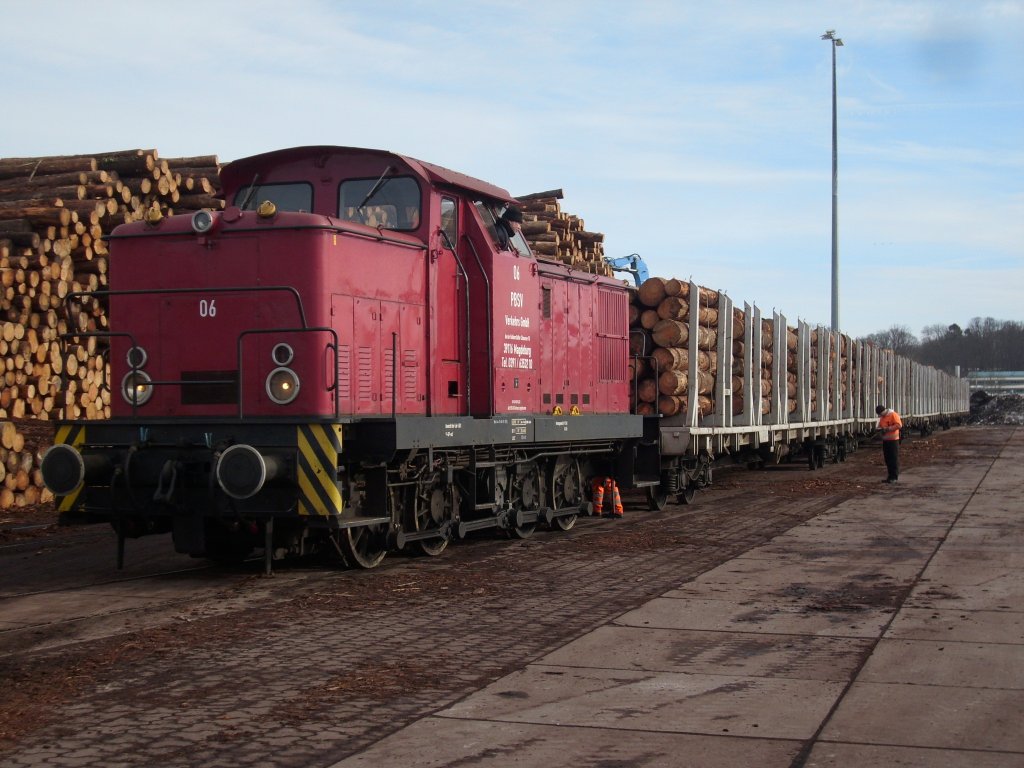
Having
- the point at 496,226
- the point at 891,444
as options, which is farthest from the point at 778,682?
the point at 891,444

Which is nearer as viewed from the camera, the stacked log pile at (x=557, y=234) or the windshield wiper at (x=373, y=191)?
the windshield wiper at (x=373, y=191)

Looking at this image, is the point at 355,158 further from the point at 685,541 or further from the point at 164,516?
the point at 685,541

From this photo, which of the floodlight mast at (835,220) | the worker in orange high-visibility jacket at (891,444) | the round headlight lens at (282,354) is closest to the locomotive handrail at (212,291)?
the round headlight lens at (282,354)

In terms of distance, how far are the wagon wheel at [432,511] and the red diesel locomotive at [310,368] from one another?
26 mm

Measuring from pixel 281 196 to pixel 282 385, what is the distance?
2139 mm

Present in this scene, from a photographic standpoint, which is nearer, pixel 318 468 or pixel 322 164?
pixel 318 468

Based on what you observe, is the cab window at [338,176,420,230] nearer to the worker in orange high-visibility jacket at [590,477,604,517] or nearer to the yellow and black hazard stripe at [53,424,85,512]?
the yellow and black hazard stripe at [53,424,85,512]

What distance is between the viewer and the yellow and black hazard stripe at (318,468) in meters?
8.60

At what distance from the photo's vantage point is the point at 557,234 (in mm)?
22172

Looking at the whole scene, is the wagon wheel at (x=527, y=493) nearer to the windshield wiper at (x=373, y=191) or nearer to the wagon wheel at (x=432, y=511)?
the wagon wheel at (x=432, y=511)

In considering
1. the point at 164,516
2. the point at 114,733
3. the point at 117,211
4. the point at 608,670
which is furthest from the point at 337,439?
the point at 117,211

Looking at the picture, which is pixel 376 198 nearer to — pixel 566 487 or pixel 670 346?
pixel 566 487

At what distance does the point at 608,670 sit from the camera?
6223mm

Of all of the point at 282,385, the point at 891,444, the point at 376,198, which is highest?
the point at 376,198
